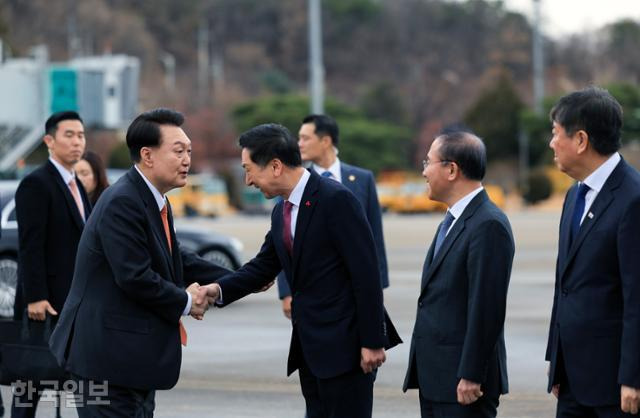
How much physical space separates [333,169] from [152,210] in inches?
129

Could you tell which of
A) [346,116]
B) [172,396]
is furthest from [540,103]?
[172,396]

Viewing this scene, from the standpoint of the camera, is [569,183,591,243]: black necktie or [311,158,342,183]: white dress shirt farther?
[311,158,342,183]: white dress shirt

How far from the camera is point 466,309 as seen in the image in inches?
208

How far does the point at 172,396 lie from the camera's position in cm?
895

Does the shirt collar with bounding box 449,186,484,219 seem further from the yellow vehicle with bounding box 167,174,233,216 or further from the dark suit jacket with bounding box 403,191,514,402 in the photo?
the yellow vehicle with bounding box 167,174,233,216

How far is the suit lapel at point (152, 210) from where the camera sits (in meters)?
5.43

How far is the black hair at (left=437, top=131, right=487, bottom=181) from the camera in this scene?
5402mm

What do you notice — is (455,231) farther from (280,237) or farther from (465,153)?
(280,237)

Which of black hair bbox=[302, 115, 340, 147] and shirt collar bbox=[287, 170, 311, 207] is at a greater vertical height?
black hair bbox=[302, 115, 340, 147]

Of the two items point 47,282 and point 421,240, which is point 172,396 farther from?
point 421,240

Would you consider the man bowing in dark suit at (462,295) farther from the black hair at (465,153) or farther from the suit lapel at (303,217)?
the suit lapel at (303,217)

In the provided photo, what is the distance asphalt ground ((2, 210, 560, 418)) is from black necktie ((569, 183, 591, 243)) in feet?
11.1

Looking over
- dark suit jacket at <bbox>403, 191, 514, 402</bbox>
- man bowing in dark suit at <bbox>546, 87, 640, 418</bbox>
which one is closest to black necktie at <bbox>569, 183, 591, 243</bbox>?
man bowing in dark suit at <bbox>546, 87, 640, 418</bbox>

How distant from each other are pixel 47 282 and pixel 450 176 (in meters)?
2.82
